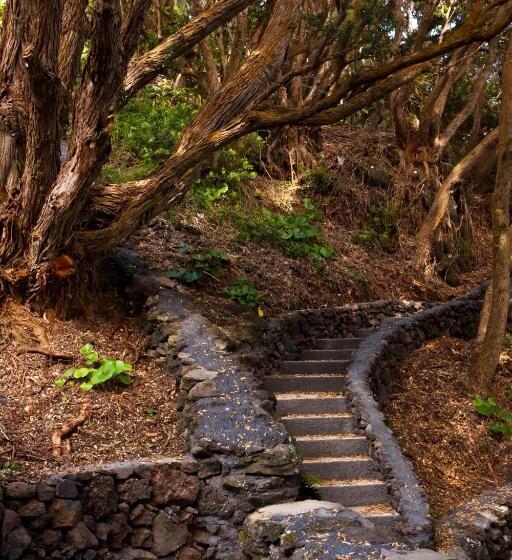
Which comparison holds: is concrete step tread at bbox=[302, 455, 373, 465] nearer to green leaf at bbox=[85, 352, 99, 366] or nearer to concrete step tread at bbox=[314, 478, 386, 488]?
concrete step tread at bbox=[314, 478, 386, 488]

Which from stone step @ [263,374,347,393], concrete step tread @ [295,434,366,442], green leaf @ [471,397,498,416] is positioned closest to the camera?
concrete step tread @ [295,434,366,442]

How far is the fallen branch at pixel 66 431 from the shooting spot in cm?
543

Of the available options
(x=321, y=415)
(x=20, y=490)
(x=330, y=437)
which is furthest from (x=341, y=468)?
(x=20, y=490)

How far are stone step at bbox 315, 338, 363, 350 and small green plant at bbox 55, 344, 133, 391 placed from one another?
340 centimetres

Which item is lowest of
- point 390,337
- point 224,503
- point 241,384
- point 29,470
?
point 224,503

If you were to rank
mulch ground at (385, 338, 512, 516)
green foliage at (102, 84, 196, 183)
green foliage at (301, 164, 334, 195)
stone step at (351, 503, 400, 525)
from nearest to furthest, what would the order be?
stone step at (351, 503, 400, 525), mulch ground at (385, 338, 512, 516), green foliage at (102, 84, 196, 183), green foliage at (301, 164, 334, 195)

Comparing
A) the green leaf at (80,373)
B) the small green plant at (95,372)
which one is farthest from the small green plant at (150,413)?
the green leaf at (80,373)

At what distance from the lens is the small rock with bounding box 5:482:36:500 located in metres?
4.83

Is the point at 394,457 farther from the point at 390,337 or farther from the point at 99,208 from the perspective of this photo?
the point at 99,208

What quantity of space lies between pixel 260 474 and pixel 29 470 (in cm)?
170

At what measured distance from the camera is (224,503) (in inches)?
216

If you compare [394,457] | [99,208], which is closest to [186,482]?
[394,457]

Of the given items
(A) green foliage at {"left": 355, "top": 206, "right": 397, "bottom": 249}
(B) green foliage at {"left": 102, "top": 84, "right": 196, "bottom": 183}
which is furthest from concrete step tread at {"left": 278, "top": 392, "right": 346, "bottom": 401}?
(A) green foliage at {"left": 355, "top": 206, "right": 397, "bottom": 249}

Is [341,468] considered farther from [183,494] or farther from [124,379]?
[124,379]
